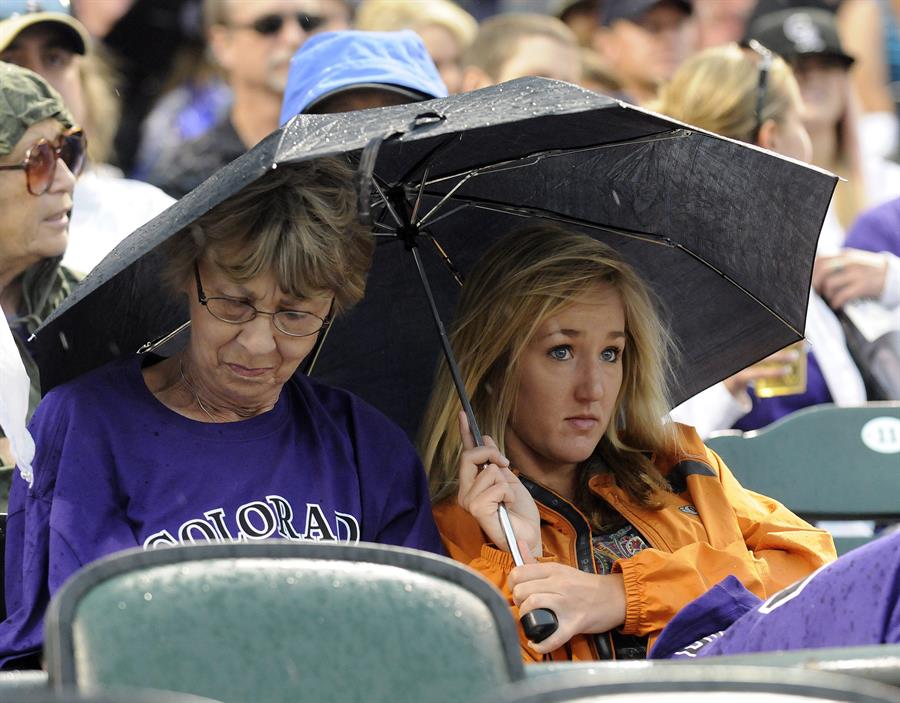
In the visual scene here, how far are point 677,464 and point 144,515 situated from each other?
1184 millimetres

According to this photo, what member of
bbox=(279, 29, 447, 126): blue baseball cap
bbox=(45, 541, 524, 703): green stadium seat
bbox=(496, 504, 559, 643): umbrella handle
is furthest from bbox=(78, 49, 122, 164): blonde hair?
bbox=(45, 541, 524, 703): green stadium seat

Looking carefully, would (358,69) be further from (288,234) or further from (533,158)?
(288,234)

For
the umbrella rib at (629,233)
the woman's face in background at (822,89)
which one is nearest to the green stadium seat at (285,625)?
the umbrella rib at (629,233)

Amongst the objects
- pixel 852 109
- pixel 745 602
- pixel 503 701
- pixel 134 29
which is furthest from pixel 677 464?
pixel 134 29

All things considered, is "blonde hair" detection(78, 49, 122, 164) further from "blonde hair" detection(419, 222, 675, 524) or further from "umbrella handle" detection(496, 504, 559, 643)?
"umbrella handle" detection(496, 504, 559, 643)

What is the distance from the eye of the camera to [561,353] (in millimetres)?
3268

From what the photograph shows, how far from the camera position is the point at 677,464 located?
341cm

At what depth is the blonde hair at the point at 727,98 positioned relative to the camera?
4859 millimetres

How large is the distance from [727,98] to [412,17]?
1455 mm

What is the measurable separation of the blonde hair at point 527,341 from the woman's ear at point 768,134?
5.10ft

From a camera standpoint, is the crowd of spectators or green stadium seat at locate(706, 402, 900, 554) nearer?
the crowd of spectators

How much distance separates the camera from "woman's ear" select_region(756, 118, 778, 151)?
191 inches

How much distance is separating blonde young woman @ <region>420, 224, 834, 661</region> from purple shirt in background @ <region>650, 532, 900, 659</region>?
0.24 metres

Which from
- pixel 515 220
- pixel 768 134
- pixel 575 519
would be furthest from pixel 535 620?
pixel 768 134
